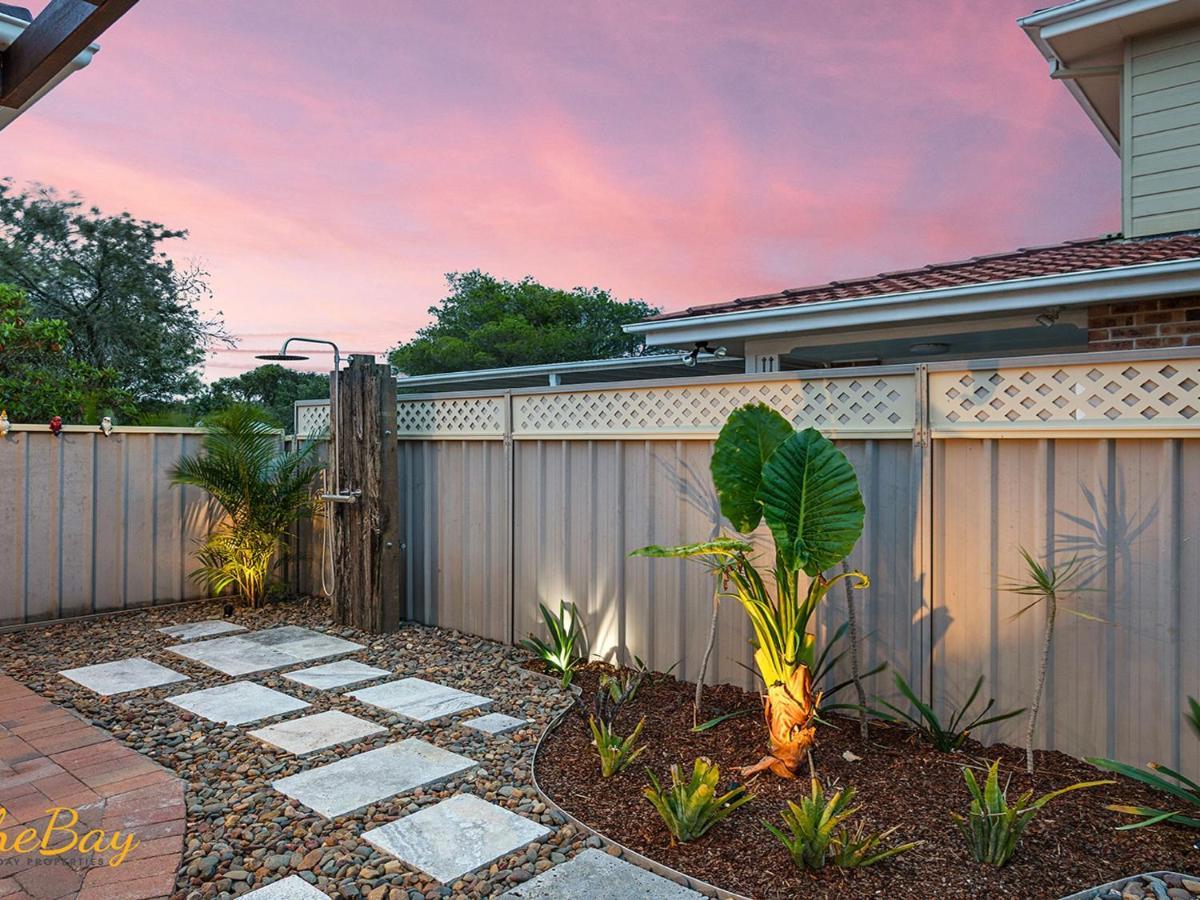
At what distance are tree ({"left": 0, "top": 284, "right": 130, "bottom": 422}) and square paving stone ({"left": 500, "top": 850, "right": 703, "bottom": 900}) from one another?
6.00 m

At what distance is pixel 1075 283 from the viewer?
4.16 metres

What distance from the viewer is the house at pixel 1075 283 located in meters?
4.21

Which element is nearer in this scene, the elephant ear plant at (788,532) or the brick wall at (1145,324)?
the elephant ear plant at (788,532)

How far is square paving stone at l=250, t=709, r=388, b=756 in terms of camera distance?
3.54 m

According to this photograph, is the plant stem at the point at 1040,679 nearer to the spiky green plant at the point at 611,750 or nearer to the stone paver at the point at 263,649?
the spiky green plant at the point at 611,750

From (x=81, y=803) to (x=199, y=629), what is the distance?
3212 mm

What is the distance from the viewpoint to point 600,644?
469 cm

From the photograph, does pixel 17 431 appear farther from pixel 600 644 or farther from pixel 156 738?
pixel 600 644

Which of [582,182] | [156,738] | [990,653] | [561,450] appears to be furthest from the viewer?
[582,182]

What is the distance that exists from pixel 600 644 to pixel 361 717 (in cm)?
145

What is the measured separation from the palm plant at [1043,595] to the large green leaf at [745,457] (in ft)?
3.46

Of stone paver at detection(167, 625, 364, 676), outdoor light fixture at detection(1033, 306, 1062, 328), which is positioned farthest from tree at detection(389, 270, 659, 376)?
outdoor light fixture at detection(1033, 306, 1062, 328)

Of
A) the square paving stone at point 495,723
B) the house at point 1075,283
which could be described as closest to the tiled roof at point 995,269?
the house at point 1075,283

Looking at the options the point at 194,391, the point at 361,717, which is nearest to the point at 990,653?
the point at 361,717
